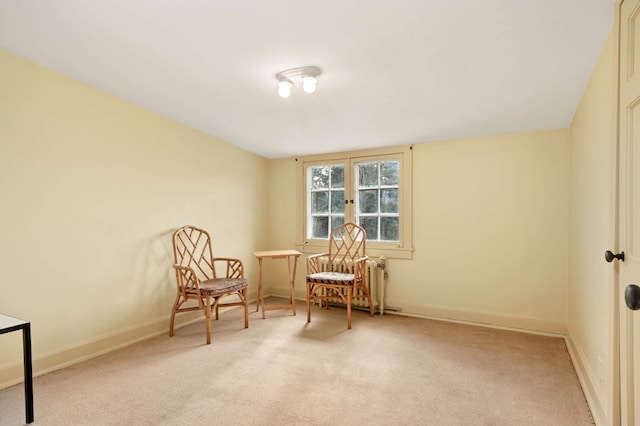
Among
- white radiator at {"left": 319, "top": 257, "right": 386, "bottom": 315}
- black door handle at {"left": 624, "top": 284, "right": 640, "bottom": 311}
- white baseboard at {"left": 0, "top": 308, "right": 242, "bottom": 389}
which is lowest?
white baseboard at {"left": 0, "top": 308, "right": 242, "bottom": 389}

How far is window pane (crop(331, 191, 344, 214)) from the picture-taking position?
4281 millimetres

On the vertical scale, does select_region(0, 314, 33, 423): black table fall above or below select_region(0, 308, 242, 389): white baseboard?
above

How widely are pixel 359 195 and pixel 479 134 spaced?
4.93ft

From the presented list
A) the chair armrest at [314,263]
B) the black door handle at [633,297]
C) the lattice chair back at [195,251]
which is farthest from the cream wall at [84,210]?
the black door handle at [633,297]

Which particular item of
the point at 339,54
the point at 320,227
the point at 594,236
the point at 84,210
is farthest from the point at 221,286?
the point at 594,236

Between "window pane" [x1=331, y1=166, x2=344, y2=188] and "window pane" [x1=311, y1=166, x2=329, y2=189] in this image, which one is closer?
"window pane" [x1=331, y1=166, x2=344, y2=188]

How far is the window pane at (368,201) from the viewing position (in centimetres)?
402

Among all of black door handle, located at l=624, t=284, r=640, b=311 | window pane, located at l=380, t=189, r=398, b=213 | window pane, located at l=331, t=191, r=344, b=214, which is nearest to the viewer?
black door handle, located at l=624, t=284, r=640, b=311

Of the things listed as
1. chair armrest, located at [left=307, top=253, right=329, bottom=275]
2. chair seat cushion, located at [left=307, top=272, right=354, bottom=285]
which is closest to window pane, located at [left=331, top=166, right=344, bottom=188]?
chair armrest, located at [left=307, top=253, right=329, bottom=275]

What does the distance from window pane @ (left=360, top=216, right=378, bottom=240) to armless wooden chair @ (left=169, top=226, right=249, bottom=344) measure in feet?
5.14

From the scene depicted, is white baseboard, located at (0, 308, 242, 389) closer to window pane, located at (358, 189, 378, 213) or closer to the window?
the window

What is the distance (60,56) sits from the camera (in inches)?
88.2

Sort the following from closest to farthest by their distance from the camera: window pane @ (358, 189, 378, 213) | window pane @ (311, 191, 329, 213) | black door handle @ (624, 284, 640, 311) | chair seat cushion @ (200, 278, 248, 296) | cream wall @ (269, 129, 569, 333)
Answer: black door handle @ (624, 284, 640, 311)
chair seat cushion @ (200, 278, 248, 296)
cream wall @ (269, 129, 569, 333)
window pane @ (358, 189, 378, 213)
window pane @ (311, 191, 329, 213)

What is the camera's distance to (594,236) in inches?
79.2
